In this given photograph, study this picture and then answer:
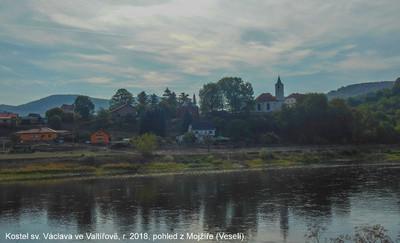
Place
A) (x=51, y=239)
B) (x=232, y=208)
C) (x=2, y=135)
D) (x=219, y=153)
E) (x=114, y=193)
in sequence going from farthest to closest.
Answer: (x=2, y=135) → (x=219, y=153) → (x=114, y=193) → (x=232, y=208) → (x=51, y=239)

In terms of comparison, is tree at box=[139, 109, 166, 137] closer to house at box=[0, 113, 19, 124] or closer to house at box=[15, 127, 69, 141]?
house at box=[15, 127, 69, 141]

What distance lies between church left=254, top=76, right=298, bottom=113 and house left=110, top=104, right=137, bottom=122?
42.4m

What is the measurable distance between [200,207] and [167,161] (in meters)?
32.6

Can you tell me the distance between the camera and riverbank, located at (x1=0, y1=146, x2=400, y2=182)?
59066mm

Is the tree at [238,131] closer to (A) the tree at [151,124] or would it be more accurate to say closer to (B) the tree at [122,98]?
(A) the tree at [151,124]

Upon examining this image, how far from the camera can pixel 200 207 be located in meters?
36.0

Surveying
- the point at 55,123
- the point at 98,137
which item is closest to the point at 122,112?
the point at 55,123

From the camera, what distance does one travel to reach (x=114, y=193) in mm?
43844

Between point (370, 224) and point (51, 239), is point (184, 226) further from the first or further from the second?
point (370, 224)

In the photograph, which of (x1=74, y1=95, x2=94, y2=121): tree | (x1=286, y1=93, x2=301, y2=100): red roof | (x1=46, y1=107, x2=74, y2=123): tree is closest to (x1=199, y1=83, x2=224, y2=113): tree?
(x1=286, y1=93, x2=301, y2=100): red roof

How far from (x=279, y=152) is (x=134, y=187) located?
40.1 metres

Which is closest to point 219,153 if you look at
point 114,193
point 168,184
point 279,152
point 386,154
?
point 279,152

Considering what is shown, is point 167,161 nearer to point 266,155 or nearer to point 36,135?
point 266,155

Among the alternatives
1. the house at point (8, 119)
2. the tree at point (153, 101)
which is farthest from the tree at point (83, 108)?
the tree at point (153, 101)
